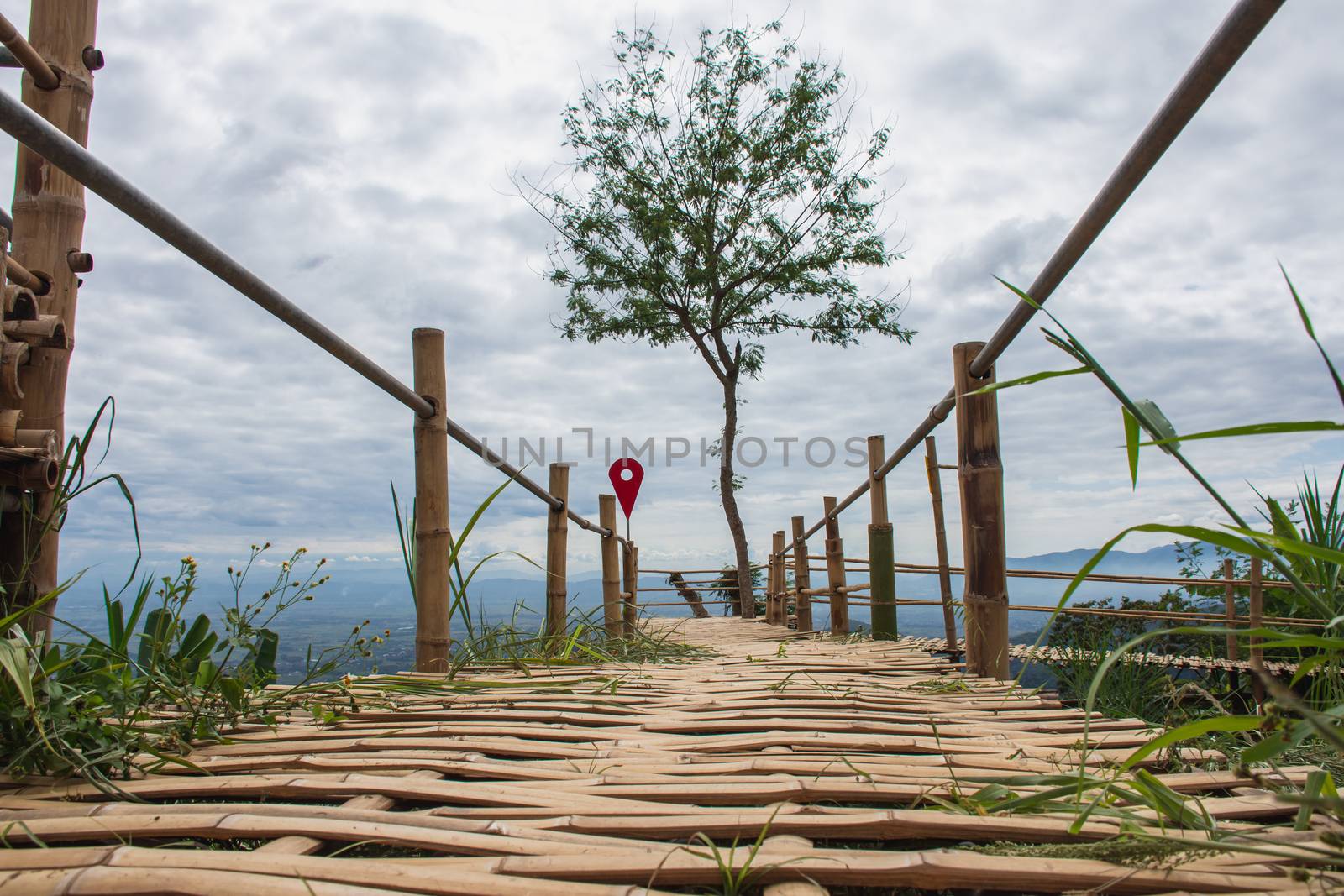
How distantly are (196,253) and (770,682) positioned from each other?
1.50 metres

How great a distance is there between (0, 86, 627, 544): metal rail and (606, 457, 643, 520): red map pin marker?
12.4 ft

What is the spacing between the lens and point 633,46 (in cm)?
1152

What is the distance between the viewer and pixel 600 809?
0.93 metres

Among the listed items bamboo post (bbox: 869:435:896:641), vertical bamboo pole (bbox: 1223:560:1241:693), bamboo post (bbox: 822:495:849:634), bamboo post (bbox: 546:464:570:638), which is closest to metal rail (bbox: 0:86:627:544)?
bamboo post (bbox: 546:464:570:638)

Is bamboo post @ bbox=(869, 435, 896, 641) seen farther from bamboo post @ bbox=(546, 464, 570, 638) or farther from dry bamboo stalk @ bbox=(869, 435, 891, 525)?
bamboo post @ bbox=(546, 464, 570, 638)

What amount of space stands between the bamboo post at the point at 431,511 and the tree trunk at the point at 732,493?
354 inches

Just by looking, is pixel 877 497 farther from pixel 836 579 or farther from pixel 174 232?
pixel 174 232

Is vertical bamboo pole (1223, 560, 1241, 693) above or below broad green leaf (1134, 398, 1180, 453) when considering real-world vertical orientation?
below

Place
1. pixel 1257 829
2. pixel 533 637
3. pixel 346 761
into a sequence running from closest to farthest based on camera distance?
1. pixel 1257 829
2. pixel 346 761
3. pixel 533 637

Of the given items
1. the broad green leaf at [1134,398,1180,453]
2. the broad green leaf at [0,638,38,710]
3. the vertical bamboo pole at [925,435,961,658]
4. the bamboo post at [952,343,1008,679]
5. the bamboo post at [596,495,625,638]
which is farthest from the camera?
the bamboo post at [596,495,625,638]

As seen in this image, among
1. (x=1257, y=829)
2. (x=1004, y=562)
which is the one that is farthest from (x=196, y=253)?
(x=1004, y=562)

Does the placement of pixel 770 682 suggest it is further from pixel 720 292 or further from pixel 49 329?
pixel 720 292

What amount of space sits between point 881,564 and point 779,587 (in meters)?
5.25

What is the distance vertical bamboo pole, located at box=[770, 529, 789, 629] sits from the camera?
29.5ft
